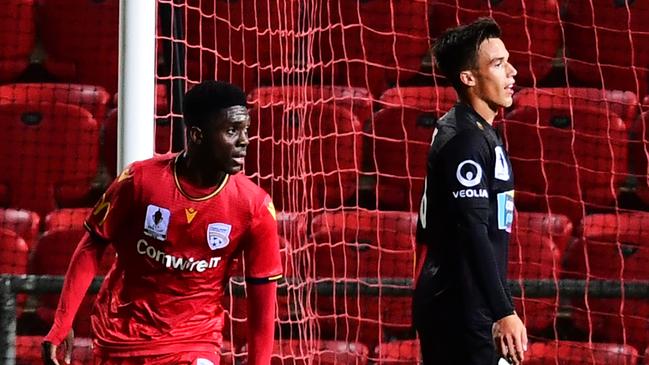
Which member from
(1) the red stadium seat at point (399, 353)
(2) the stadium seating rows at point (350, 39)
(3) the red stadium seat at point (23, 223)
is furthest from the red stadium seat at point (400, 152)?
(3) the red stadium seat at point (23, 223)

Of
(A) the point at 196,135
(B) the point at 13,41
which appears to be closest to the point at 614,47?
(B) the point at 13,41

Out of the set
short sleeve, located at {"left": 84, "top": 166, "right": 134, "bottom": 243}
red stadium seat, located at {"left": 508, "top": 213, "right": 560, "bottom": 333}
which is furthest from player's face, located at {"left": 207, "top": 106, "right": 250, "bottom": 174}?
red stadium seat, located at {"left": 508, "top": 213, "right": 560, "bottom": 333}

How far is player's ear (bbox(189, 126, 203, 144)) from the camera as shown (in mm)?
4039

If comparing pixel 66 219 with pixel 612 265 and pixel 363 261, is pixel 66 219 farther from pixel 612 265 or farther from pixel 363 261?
pixel 612 265

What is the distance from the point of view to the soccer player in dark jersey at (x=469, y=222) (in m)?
3.94

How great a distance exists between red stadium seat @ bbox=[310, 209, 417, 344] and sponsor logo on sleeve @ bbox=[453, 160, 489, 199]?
7.48 ft

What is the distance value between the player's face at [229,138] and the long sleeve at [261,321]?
1.28 feet

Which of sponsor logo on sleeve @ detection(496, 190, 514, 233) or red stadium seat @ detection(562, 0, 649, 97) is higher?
red stadium seat @ detection(562, 0, 649, 97)

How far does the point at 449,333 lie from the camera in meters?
4.10

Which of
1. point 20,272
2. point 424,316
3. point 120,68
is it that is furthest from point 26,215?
point 424,316

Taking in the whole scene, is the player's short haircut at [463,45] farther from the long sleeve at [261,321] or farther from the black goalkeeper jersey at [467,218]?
the long sleeve at [261,321]

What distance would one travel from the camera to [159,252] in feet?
13.4

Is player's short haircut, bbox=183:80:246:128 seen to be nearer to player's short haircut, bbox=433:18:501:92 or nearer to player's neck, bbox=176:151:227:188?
player's neck, bbox=176:151:227:188

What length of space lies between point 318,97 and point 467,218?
9.56 feet
